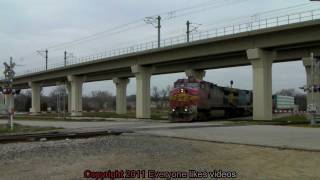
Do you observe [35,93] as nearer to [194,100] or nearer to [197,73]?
[197,73]

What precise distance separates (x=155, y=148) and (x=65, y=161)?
4.36m

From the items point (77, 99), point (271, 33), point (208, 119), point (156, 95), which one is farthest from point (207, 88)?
point (156, 95)

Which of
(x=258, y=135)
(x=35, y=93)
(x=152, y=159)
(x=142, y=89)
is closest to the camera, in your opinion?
(x=152, y=159)

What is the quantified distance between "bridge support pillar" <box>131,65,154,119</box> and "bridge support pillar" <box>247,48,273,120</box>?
2168cm

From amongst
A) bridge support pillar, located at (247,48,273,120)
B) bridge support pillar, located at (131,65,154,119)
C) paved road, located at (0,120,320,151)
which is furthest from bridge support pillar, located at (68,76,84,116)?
paved road, located at (0,120,320,151)

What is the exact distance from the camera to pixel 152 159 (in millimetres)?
15898

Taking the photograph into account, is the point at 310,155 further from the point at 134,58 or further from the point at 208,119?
the point at 134,58

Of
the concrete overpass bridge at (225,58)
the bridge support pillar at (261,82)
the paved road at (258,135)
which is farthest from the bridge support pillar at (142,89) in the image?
the paved road at (258,135)

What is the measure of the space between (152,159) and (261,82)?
128ft

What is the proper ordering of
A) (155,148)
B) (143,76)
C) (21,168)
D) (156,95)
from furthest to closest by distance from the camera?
(156,95) < (143,76) < (155,148) < (21,168)

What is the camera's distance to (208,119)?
53.3m

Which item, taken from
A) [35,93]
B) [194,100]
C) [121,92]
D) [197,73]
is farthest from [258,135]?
[35,93]

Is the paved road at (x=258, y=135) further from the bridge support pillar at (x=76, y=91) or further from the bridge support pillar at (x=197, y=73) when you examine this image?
the bridge support pillar at (x=76, y=91)

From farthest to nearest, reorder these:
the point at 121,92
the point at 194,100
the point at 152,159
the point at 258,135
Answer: the point at 121,92, the point at 194,100, the point at 258,135, the point at 152,159
